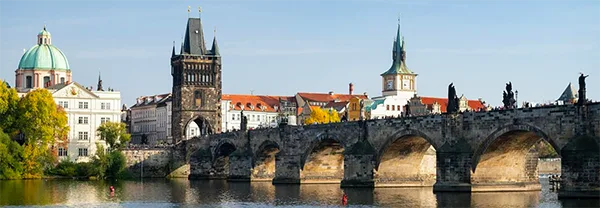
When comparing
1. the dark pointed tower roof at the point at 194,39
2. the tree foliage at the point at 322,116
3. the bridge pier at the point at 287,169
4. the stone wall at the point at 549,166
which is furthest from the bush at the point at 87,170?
the stone wall at the point at 549,166

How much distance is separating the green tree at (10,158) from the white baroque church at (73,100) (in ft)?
48.5

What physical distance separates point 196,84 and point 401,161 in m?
64.3

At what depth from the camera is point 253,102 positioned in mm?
181250

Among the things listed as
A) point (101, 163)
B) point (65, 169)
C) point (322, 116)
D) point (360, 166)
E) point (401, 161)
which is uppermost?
point (322, 116)

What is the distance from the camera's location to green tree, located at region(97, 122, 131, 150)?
12950 cm

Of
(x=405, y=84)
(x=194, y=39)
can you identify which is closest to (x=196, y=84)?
(x=194, y=39)

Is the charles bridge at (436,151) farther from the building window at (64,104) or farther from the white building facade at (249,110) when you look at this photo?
the white building facade at (249,110)

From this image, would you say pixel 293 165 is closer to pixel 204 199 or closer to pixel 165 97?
pixel 204 199

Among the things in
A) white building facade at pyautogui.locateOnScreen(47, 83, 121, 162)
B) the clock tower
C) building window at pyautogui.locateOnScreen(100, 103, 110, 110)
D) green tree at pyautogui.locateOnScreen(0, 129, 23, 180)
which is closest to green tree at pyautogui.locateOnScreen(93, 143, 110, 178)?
green tree at pyautogui.locateOnScreen(0, 129, 23, 180)

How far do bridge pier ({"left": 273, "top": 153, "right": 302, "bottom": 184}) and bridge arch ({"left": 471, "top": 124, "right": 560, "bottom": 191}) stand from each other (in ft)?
82.6

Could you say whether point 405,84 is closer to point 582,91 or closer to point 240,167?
point 240,167

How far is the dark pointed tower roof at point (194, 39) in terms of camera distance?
145750mm

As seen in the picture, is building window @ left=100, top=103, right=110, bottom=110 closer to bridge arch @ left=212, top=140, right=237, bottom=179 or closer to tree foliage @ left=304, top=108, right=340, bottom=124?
bridge arch @ left=212, top=140, right=237, bottom=179

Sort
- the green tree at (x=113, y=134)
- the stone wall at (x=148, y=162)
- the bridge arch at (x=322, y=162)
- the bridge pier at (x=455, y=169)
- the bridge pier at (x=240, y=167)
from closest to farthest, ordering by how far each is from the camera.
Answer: the bridge pier at (x=455, y=169) < the bridge arch at (x=322, y=162) < the bridge pier at (x=240, y=167) < the stone wall at (x=148, y=162) < the green tree at (x=113, y=134)
